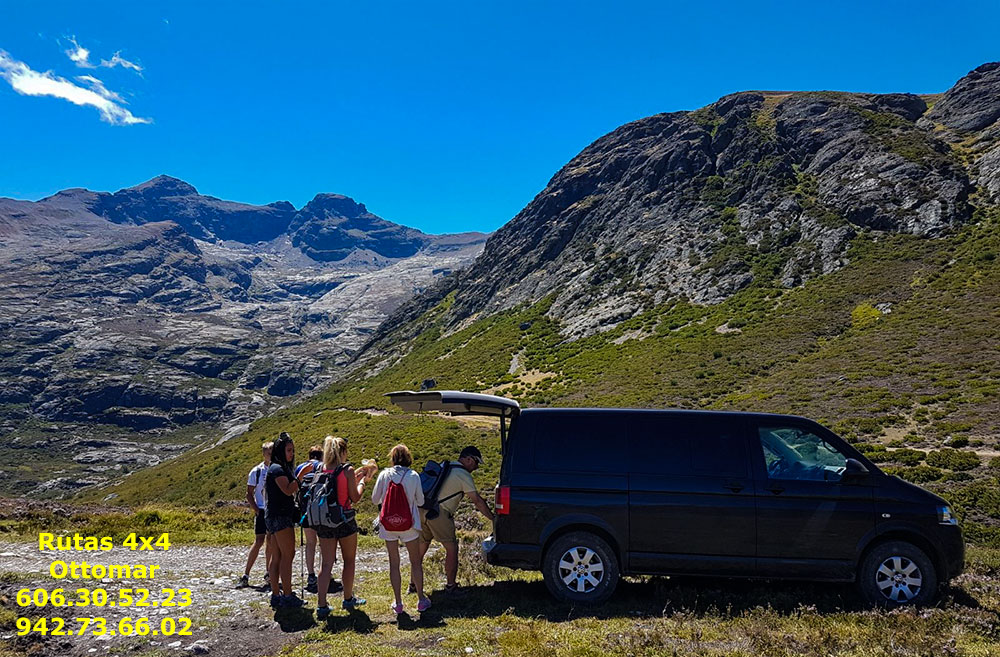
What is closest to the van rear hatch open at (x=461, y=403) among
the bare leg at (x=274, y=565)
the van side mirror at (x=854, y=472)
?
the bare leg at (x=274, y=565)

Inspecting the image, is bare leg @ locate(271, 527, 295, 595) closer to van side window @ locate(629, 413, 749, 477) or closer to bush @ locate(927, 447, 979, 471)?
van side window @ locate(629, 413, 749, 477)

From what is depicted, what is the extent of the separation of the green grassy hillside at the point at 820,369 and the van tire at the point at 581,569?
1081 cm

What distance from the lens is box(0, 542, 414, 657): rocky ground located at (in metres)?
6.93

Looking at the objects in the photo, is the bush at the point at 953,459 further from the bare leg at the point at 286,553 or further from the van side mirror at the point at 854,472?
the bare leg at the point at 286,553

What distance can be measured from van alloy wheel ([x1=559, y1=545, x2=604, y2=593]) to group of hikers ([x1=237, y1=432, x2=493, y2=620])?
54.0 inches

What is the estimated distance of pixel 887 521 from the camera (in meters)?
7.77

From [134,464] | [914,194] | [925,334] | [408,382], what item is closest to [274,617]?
[925,334]

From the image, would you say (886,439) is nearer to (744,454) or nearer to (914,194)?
(744,454)

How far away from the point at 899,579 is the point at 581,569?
4.58 meters

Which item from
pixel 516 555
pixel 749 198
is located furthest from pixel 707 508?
pixel 749 198

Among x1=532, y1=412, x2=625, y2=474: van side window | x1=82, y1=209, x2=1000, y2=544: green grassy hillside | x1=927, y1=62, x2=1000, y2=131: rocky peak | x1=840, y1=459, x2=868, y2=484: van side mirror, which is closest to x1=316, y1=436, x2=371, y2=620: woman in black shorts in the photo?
x1=532, y1=412, x2=625, y2=474: van side window

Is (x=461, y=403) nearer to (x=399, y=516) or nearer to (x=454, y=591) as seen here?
(x=399, y=516)

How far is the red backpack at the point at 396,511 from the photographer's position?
7.66m

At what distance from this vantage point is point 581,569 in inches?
322
